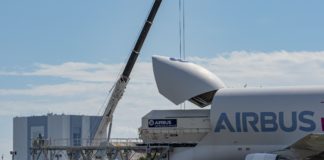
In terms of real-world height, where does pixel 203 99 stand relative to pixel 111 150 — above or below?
above

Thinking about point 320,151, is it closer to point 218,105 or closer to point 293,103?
point 293,103

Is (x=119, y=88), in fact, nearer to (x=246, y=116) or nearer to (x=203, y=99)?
(x=203, y=99)

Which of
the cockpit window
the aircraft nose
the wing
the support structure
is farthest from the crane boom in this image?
the wing

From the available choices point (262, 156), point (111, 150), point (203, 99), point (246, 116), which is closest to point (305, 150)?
point (262, 156)

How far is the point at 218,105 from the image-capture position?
39.6m

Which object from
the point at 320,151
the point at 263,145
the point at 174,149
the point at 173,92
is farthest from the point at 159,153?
the point at 320,151

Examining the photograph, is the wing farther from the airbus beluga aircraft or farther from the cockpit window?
the cockpit window

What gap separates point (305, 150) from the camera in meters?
37.6

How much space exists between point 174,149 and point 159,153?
3.26 feet

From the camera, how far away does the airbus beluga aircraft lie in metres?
38.0

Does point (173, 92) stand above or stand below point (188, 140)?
above

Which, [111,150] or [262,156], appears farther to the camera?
[111,150]

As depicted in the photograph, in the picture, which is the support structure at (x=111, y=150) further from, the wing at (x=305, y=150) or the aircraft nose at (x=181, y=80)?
the wing at (x=305, y=150)

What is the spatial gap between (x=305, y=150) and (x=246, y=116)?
374 cm
